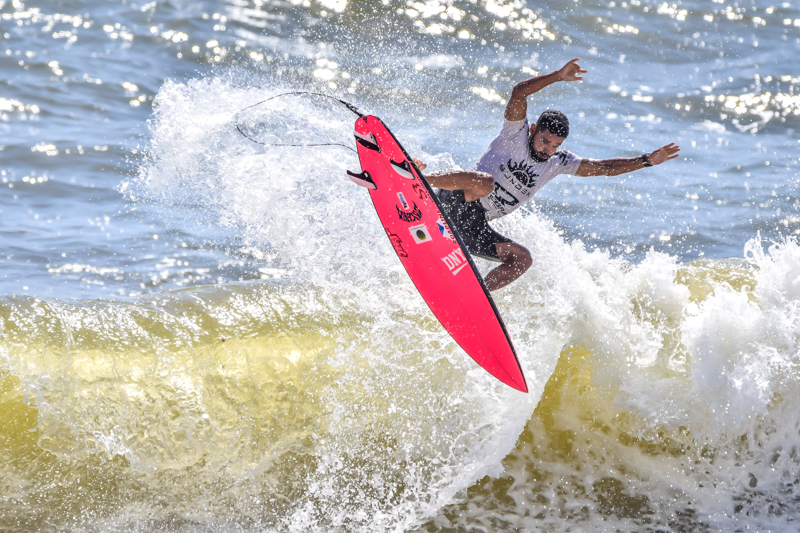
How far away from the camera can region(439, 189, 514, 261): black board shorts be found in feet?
17.1

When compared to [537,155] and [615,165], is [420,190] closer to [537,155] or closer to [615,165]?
[537,155]

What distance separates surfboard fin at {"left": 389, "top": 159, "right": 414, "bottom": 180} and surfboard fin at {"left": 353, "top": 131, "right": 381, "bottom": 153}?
170mm

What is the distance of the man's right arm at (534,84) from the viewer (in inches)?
179

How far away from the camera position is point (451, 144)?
1041 centimetres

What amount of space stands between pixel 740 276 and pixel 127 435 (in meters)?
5.61

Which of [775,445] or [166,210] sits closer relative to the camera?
[775,445]

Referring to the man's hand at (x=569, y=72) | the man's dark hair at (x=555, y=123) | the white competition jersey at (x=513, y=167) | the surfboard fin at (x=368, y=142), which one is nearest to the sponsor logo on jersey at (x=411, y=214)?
the surfboard fin at (x=368, y=142)

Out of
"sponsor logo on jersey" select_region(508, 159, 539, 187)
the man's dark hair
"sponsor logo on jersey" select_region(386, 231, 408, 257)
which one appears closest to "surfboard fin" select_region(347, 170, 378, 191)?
"sponsor logo on jersey" select_region(386, 231, 408, 257)

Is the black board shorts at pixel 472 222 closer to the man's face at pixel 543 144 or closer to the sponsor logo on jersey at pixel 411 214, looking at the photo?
the sponsor logo on jersey at pixel 411 214

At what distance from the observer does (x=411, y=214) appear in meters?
4.79

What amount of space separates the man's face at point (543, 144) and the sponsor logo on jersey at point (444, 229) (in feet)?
3.19

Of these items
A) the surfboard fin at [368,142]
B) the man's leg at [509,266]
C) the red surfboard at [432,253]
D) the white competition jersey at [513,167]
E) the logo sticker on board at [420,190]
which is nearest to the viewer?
the red surfboard at [432,253]

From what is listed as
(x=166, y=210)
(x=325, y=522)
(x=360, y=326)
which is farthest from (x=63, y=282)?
(x=325, y=522)

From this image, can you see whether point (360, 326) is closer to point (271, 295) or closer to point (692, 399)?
point (271, 295)
